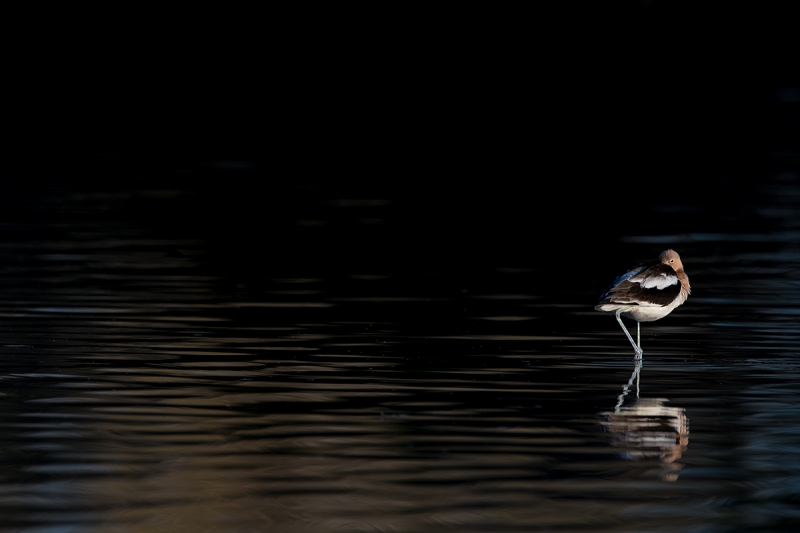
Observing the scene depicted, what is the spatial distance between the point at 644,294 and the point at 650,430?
2.95 metres

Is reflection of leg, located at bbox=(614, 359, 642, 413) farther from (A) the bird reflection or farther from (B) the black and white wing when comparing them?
(B) the black and white wing

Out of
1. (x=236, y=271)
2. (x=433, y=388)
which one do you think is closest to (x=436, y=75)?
(x=236, y=271)

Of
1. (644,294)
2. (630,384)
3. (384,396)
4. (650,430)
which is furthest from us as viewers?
(644,294)

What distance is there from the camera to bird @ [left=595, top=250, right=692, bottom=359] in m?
14.5

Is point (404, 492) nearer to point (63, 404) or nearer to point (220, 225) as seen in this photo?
point (63, 404)

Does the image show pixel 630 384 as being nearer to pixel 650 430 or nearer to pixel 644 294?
pixel 644 294

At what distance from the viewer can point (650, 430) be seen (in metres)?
11.8

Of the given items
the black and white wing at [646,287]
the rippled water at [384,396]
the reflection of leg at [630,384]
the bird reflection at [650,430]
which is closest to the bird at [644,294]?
the black and white wing at [646,287]

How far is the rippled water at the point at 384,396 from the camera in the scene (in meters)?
9.88

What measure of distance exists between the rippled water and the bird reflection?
0.03m

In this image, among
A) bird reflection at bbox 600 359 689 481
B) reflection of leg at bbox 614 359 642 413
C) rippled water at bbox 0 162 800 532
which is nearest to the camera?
rippled water at bbox 0 162 800 532

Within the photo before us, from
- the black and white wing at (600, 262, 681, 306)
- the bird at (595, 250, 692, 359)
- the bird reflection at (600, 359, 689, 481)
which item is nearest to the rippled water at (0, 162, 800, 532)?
the bird reflection at (600, 359, 689, 481)

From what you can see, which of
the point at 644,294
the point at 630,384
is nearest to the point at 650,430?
the point at 630,384

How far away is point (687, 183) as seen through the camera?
31969 millimetres
